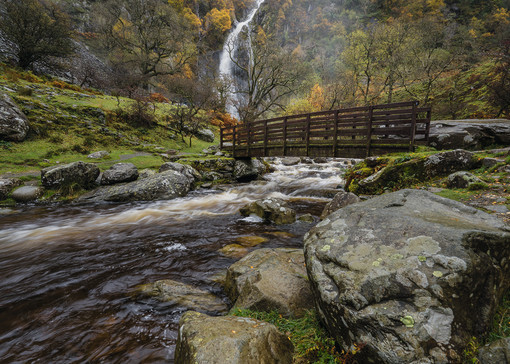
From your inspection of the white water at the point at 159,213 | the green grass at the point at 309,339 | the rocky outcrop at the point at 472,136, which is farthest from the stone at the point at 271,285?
the rocky outcrop at the point at 472,136

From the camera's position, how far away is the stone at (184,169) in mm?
11992

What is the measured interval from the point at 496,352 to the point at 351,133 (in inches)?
378

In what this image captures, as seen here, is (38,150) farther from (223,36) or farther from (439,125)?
(223,36)

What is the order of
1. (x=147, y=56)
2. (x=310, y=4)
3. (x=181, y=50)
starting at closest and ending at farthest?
(x=147, y=56) → (x=181, y=50) → (x=310, y=4)

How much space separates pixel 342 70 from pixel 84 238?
124 feet

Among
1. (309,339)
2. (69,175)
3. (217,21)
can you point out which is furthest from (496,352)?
(217,21)

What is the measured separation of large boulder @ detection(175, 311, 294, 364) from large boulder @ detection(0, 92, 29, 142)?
51.1ft

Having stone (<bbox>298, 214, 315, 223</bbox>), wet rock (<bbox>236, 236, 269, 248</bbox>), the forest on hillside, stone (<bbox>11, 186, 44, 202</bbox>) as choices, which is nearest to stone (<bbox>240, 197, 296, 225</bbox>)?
stone (<bbox>298, 214, 315, 223</bbox>)

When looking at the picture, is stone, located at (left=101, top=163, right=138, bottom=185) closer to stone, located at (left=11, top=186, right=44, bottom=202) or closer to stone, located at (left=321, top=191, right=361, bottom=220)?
stone, located at (left=11, top=186, right=44, bottom=202)

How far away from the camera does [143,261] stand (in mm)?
4945

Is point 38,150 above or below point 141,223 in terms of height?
above

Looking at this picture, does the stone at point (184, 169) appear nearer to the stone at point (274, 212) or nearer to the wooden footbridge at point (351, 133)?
the wooden footbridge at point (351, 133)

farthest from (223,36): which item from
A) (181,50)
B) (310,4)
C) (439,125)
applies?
(310,4)

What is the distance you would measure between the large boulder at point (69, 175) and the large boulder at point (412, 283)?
37.8 feet
